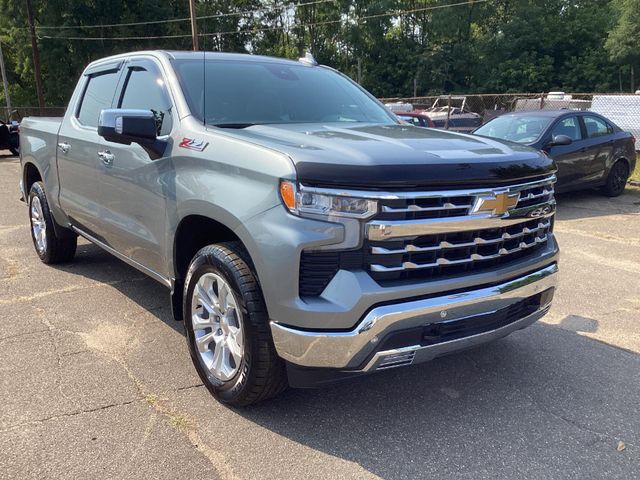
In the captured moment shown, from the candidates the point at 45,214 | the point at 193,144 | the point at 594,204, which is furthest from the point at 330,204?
the point at 594,204

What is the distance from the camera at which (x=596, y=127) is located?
10.5 meters

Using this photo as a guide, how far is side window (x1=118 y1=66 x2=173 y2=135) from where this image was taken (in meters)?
3.66

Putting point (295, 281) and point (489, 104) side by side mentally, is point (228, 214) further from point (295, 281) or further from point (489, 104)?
point (489, 104)

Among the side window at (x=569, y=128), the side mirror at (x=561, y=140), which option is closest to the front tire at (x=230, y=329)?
the side mirror at (x=561, y=140)

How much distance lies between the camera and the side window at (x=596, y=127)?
10.4 metres

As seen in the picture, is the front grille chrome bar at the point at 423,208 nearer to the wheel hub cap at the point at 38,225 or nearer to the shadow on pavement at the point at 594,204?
the wheel hub cap at the point at 38,225

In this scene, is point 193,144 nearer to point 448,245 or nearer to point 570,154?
point 448,245

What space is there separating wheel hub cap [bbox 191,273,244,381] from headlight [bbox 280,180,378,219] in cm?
68

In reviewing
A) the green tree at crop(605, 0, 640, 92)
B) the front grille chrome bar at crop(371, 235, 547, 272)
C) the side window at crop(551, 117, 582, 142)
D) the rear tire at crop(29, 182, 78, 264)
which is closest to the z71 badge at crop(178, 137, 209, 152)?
the front grille chrome bar at crop(371, 235, 547, 272)

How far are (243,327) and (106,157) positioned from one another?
2001mm

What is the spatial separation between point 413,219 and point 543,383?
1643 mm

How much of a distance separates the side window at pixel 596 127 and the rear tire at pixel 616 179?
0.65 m

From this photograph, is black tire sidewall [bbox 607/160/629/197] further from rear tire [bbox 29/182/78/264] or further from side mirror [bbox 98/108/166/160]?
side mirror [bbox 98/108/166/160]

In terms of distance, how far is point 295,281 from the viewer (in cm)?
260
